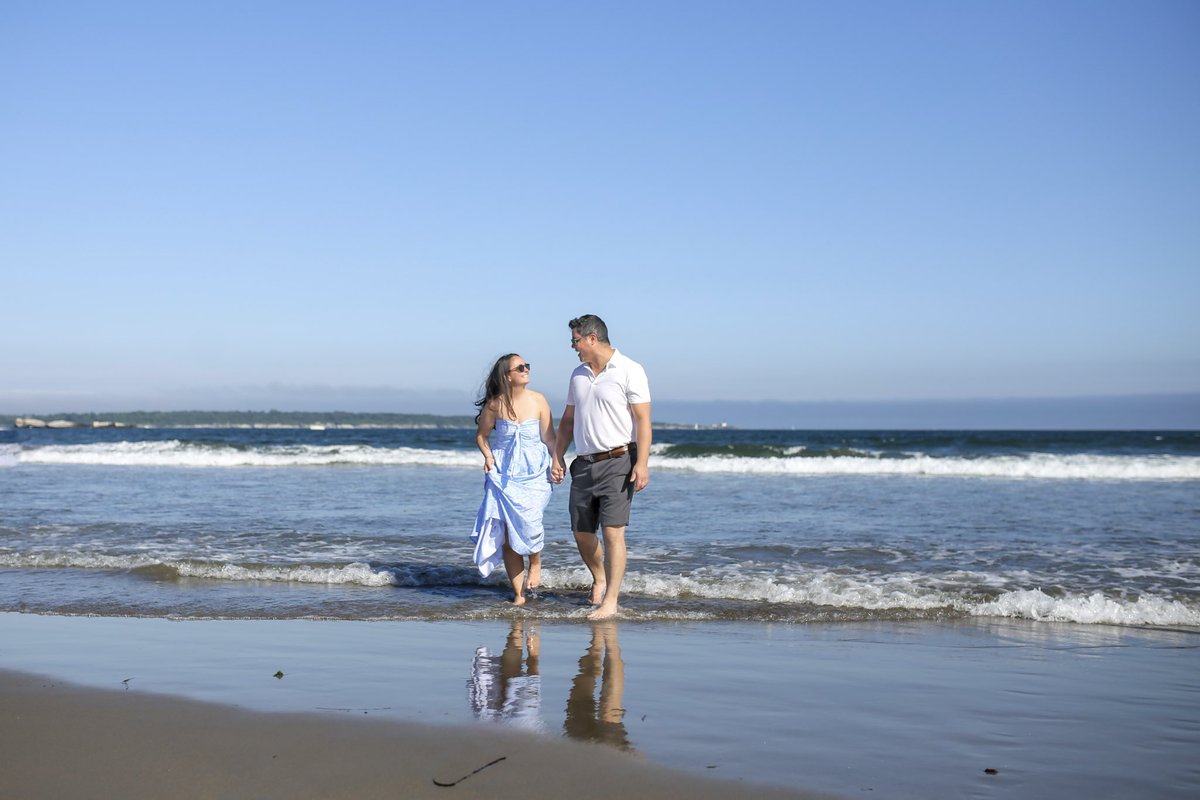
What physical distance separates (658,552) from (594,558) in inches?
100

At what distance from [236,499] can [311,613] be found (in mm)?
8670

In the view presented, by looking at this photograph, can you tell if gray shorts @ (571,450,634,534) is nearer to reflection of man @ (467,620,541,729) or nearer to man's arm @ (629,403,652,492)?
man's arm @ (629,403,652,492)

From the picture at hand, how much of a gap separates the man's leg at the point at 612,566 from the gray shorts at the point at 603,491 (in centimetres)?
7

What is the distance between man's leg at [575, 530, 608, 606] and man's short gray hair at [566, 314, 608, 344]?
1.44m

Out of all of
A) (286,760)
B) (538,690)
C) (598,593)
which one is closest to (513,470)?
(598,593)

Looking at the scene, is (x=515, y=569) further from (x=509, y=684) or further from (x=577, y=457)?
(x=509, y=684)

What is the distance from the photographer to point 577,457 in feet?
22.1

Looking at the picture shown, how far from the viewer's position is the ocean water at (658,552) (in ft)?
22.6

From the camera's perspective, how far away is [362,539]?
10117 mm

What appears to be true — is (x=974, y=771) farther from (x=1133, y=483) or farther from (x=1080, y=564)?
(x=1133, y=483)

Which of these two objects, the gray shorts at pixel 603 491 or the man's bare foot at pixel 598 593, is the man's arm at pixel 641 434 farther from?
the man's bare foot at pixel 598 593

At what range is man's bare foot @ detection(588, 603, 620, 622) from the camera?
646cm

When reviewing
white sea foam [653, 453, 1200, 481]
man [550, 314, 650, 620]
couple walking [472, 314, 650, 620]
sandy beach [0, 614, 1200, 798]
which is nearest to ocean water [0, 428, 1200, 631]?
couple walking [472, 314, 650, 620]

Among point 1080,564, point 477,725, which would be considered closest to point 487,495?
point 477,725
